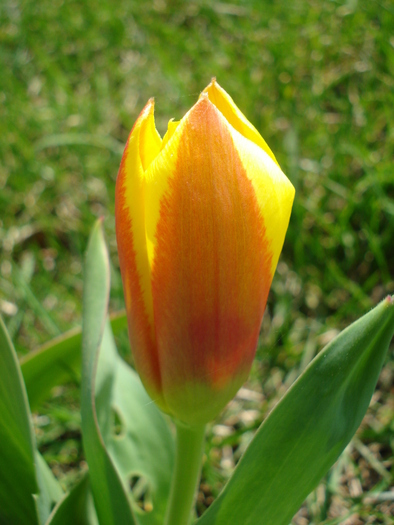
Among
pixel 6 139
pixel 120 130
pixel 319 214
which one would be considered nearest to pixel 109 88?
pixel 120 130

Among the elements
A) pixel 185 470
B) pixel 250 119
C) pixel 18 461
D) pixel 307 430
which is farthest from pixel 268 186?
pixel 250 119

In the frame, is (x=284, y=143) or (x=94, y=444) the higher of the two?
(x=94, y=444)

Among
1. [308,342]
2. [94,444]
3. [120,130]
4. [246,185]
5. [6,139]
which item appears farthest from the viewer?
[120,130]

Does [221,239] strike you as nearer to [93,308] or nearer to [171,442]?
[93,308]

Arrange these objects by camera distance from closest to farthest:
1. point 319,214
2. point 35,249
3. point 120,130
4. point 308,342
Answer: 1. point 308,342
2. point 319,214
3. point 35,249
4. point 120,130

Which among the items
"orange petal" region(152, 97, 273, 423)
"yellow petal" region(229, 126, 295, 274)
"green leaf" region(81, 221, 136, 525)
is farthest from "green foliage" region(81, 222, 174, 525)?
"yellow petal" region(229, 126, 295, 274)

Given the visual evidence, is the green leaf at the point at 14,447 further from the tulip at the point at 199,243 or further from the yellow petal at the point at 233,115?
the yellow petal at the point at 233,115

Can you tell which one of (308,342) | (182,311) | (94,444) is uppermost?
(182,311)
